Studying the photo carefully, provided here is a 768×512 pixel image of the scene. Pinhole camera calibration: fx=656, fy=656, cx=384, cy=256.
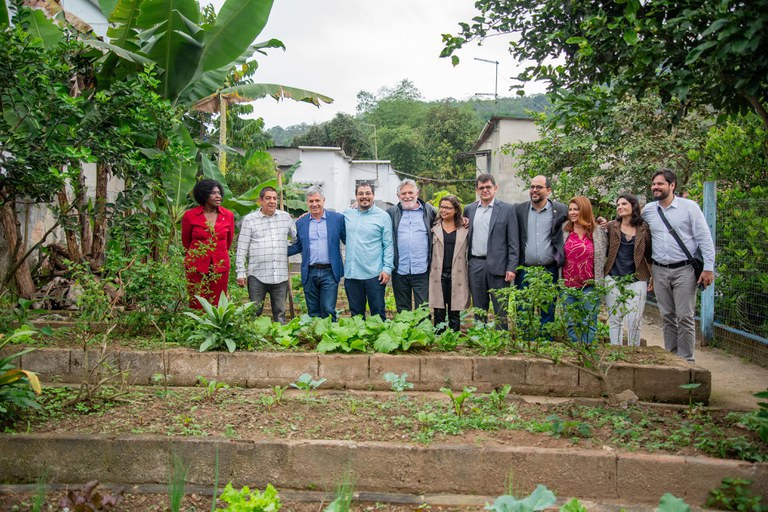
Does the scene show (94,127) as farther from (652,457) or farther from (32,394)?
(652,457)

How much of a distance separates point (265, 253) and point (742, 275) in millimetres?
5959

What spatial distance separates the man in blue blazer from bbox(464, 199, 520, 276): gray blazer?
5.53 feet

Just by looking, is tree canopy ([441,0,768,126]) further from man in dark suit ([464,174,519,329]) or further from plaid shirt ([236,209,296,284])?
plaid shirt ([236,209,296,284])

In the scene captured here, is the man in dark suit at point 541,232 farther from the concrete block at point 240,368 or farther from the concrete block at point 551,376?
the concrete block at point 240,368

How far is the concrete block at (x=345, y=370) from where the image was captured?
5.63 meters

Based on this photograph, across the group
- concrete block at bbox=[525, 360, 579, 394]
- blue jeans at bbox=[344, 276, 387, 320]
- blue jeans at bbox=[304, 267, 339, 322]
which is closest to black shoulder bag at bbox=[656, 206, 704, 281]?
concrete block at bbox=[525, 360, 579, 394]

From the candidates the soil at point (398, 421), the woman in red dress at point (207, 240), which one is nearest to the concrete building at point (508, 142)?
the woman in red dress at point (207, 240)

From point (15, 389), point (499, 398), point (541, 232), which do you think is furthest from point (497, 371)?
point (15, 389)

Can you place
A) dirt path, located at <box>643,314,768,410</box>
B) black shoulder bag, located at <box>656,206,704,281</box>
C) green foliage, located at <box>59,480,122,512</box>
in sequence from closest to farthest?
1. green foliage, located at <box>59,480,122,512</box>
2. dirt path, located at <box>643,314,768,410</box>
3. black shoulder bag, located at <box>656,206,704,281</box>

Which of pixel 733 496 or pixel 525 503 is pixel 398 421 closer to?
pixel 525 503

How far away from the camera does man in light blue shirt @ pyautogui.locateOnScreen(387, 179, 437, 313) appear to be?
7.28 meters

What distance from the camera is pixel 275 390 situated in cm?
483

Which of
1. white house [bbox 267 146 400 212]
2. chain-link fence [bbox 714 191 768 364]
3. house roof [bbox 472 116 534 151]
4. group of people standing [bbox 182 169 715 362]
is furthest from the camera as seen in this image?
white house [bbox 267 146 400 212]

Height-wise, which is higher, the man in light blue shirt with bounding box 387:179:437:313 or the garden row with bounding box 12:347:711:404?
the man in light blue shirt with bounding box 387:179:437:313
